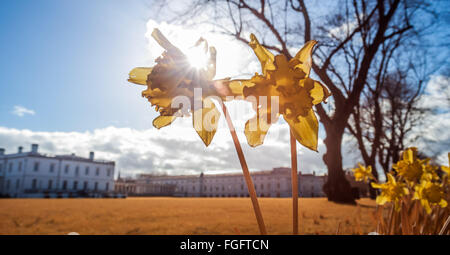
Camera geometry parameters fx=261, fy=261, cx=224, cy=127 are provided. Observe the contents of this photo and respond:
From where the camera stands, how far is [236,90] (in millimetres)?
380

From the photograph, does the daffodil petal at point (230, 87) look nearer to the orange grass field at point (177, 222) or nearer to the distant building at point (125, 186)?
the orange grass field at point (177, 222)

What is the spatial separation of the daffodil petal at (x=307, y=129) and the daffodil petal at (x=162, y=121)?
172 mm

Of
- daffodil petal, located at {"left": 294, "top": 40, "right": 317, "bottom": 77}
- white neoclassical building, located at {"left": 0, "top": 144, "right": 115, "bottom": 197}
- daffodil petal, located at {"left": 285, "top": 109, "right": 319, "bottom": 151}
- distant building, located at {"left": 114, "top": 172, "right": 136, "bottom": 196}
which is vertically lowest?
distant building, located at {"left": 114, "top": 172, "right": 136, "bottom": 196}

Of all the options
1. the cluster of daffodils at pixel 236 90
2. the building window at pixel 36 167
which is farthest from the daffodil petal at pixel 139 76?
the building window at pixel 36 167

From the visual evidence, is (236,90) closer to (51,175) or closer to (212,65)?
(212,65)

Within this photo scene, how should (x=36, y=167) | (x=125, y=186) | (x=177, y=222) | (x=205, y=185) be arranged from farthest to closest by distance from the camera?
(x=125, y=186) < (x=205, y=185) < (x=36, y=167) < (x=177, y=222)

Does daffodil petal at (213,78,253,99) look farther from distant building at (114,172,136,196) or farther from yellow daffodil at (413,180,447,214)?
distant building at (114,172,136,196)

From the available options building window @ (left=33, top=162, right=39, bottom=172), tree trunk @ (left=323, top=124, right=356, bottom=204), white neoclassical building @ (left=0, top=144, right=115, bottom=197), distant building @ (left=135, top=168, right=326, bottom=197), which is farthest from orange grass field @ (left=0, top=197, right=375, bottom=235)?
building window @ (left=33, top=162, right=39, bottom=172)

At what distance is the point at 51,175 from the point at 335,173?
41.4 meters

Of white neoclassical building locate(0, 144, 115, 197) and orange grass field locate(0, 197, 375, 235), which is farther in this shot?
white neoclassical building locate(0, 144, 115, 197)

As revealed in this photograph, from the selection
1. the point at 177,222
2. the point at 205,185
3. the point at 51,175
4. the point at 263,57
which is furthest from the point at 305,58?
the point at 205,185

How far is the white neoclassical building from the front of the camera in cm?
3456
